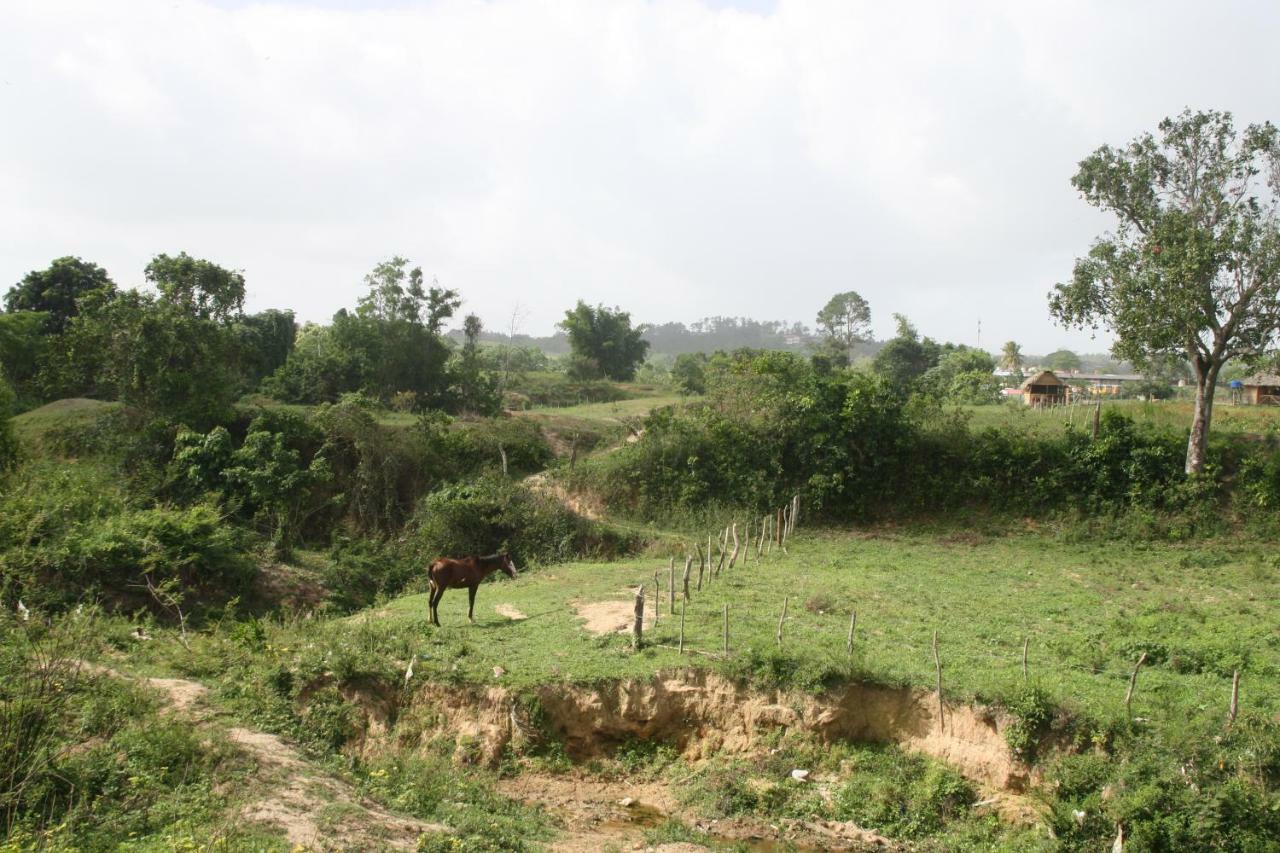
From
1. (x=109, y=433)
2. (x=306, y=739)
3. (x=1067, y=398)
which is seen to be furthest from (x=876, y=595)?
(x=1067, y=398)

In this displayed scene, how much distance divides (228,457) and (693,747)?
18542 mm

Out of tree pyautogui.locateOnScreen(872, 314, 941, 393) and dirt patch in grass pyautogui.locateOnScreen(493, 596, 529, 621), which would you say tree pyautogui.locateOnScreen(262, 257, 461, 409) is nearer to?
dirt patch in grass pyautogui.locateOnScreen(493, 596, 529, 621)

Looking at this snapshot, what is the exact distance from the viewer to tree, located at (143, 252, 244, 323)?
30.7 meters

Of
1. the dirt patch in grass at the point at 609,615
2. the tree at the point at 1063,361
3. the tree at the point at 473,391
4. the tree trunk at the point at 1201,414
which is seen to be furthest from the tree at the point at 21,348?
the tree at the point at 1063,361

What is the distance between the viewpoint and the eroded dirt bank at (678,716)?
12.3 metres

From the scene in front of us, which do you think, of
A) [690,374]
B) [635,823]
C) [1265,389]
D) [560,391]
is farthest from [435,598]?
[1265,389]

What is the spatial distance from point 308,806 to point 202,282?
27.6 m

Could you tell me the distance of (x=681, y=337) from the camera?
18612 centimetres

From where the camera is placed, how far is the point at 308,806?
374 inches

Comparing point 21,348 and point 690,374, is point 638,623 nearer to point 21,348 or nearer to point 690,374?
point 21,348

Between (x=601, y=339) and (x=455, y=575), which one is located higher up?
(x=601, y=339)

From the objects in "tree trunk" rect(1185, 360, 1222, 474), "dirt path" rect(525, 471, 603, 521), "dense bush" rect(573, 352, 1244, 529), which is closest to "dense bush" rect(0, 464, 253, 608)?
"dirt path" rect(525, 471, 603, 521)

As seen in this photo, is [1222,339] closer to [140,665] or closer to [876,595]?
[876,595]

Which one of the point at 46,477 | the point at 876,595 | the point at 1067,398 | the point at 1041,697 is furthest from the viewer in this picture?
the point at 1067,398
